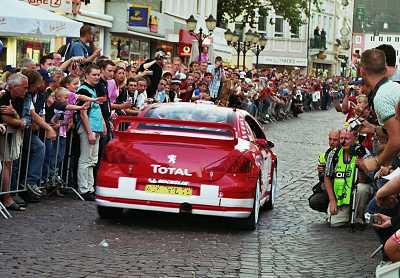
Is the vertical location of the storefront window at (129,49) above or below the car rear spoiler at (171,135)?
above

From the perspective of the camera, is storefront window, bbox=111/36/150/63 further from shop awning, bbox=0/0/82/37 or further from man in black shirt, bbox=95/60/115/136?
man in black shirt, bbox=95/60/115/136

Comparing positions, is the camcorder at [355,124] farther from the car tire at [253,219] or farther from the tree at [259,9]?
the tree at [259,9]

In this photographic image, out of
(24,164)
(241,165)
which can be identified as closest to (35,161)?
(24,164)

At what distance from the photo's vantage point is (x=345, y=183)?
473 inches

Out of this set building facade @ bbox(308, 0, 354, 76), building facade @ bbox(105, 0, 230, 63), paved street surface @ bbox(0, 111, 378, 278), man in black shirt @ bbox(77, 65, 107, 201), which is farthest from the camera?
building facade @ bbox(308, 0, 354, 76)

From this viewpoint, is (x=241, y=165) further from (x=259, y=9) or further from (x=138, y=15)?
(x=259, y=9)

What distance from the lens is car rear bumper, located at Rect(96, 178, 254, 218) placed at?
1098 cm

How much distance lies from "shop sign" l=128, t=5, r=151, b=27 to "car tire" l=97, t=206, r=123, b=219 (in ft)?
78.9

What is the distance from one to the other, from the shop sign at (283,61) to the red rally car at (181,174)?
235 ft

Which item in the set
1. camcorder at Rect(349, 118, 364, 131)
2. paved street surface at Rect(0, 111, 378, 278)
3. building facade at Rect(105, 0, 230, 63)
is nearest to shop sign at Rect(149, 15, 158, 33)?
building facade at Rect(105, 0, 230, 63)

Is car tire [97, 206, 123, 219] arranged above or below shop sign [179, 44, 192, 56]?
below

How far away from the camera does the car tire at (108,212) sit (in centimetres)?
1155

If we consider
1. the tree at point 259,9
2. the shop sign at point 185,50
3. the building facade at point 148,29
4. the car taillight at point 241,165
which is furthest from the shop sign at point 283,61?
the car taillight at point 241,165

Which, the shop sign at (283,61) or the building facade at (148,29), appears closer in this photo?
the building facade at (148,29)
